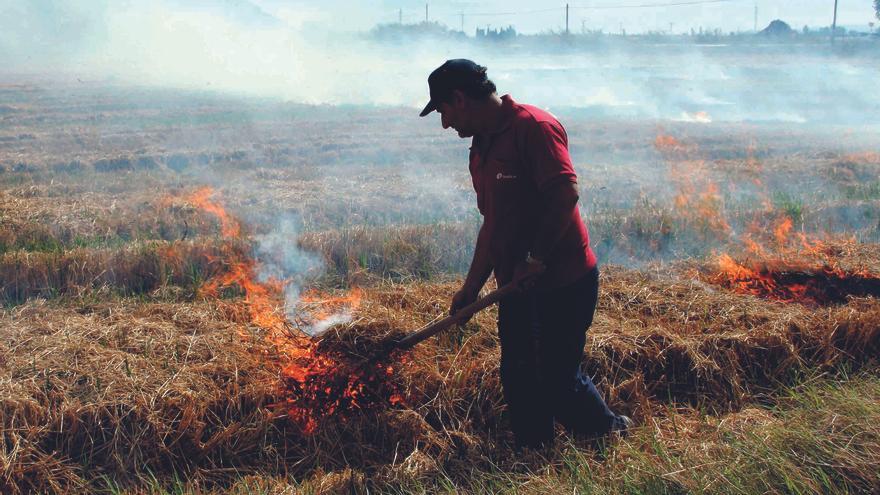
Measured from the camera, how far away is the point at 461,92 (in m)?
3.40

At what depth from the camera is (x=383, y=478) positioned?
12.1ft

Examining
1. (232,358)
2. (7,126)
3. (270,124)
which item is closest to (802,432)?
(232,358)

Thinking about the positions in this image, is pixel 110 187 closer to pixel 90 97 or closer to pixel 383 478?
pixel 383 478

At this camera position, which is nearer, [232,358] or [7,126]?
[232,358]

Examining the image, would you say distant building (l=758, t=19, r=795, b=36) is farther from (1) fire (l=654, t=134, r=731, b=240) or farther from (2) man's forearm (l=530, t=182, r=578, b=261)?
(2) man's forearm (l=530, t=182, r=578, b=261)

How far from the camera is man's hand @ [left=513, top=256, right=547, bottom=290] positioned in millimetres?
3446

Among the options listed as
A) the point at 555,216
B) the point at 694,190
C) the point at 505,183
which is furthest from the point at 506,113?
the point at 694,190

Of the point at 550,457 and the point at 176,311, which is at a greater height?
the point at 176,311

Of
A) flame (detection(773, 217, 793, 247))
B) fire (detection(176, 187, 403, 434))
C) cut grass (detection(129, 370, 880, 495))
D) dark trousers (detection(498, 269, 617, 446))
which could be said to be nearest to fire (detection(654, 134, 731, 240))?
flame (detection(773, 217, 793, 247))

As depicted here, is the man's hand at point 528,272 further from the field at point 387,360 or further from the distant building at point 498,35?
the distant building at point 498,35

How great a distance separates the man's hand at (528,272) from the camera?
3.45m

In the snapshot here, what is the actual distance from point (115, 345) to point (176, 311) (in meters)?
0.83

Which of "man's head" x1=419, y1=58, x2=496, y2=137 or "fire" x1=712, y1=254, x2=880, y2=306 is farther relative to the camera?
"fire" x1=712, y1=254, x2=880, y2=306

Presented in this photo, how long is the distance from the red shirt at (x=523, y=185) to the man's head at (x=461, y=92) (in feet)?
0.37
